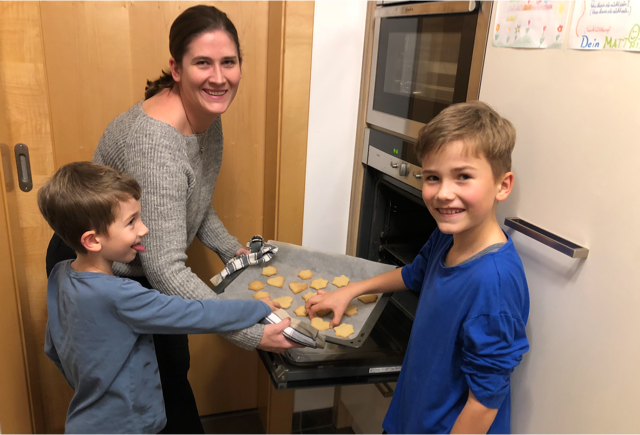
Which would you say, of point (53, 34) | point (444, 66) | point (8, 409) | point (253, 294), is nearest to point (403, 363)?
point (253, 294)

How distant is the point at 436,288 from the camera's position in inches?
39.9

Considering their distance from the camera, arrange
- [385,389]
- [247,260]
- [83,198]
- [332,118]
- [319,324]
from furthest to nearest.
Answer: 1. [332,118]
2. [385,389]
3. [247,260]
4. [319,324]
5. [83,198]

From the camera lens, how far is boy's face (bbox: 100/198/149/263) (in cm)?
106

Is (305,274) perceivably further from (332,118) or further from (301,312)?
(332,118)

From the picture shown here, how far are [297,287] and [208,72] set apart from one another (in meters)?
0.62

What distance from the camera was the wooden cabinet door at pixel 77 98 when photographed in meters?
1.53

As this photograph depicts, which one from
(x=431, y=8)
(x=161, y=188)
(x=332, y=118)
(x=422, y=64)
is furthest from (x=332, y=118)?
(x=161, y=188)

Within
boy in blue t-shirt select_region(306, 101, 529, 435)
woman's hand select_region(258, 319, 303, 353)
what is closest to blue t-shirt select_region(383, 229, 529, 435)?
boy in blue t-shirt select_region(306, 101, 529, 435)

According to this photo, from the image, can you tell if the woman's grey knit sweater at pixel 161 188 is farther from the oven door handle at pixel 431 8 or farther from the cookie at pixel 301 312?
the oven door handle at pixel 431 8

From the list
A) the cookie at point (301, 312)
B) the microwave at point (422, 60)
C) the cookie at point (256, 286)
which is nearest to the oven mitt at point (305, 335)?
the cookie at point (301, 312)

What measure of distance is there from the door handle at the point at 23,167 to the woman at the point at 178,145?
15.5 inches

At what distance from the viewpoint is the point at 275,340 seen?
1148 millimetres

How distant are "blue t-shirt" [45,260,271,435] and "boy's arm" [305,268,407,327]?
0.50 feet

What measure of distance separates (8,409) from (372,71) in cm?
160
